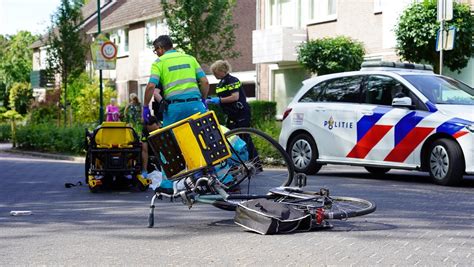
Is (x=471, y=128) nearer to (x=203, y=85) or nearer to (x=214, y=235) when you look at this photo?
(x=203, y=85)

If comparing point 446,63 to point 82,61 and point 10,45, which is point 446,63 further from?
point 10,45

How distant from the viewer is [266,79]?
3272 cm

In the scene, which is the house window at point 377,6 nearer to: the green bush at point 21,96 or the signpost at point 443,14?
the signpost at point 443,14

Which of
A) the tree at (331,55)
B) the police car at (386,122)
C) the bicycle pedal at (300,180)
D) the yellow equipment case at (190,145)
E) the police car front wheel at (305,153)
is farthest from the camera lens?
the tree at (331,55)

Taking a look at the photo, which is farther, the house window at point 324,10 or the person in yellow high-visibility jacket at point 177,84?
the house window at point 324,10

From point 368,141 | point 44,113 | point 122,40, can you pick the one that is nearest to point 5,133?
point 44,113

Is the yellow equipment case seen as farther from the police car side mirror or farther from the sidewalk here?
the sidewalk

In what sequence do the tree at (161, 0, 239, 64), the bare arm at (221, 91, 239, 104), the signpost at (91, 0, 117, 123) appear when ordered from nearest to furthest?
the bare arm at (221, 91, 239, 104) < the signpost at (91, 0, 117, 123) < the tree at (161, 0, 239, 64)

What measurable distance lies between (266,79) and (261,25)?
216 centimetres

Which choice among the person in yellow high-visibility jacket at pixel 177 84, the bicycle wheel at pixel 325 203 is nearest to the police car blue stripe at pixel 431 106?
the person in yellow high-visibility jacket at pixel 177 84

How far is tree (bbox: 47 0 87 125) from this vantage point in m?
32.1

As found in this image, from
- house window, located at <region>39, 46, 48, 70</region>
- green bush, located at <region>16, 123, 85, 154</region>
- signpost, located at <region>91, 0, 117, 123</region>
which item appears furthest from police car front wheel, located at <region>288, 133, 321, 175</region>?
house window, located at <region>39, 46, 48, 70</region>

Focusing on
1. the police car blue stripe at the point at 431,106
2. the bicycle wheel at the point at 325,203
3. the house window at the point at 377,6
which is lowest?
the bicycle wheel at the point at 325,203

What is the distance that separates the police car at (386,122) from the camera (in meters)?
A: 11.9
